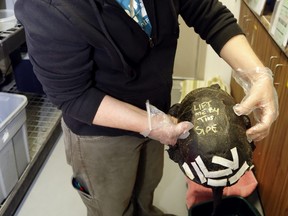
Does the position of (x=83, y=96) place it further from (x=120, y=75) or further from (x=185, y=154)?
(x=185, y=154)

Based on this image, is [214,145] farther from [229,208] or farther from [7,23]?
[7,23]

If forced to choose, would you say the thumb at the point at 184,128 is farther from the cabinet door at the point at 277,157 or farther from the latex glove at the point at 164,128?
the cabinet door at the point at 277,157

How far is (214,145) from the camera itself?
0.79 m

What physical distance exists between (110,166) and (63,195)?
732mm

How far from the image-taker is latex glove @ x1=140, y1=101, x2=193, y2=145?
0.79 m

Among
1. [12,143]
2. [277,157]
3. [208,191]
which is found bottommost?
[208,191]

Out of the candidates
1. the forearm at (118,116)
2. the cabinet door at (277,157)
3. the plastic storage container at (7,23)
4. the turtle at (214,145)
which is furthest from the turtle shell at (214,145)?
the plastic storage container at (7,23)

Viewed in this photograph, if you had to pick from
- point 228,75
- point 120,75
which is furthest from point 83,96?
point 228,75

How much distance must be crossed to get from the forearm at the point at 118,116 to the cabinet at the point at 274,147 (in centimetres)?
66

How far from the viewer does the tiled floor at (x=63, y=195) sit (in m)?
1.53

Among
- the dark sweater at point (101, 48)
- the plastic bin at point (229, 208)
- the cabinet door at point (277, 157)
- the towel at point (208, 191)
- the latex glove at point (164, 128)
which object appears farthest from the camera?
the towel at point (208, 191)

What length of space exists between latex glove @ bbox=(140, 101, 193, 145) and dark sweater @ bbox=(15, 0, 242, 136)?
0.10 meters

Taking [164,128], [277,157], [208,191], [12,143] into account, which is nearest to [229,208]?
[208,191]

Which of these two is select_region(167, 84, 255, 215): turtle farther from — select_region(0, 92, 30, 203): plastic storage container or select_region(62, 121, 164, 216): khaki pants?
select_region(0, 92, 30, 203): plastic storage container
